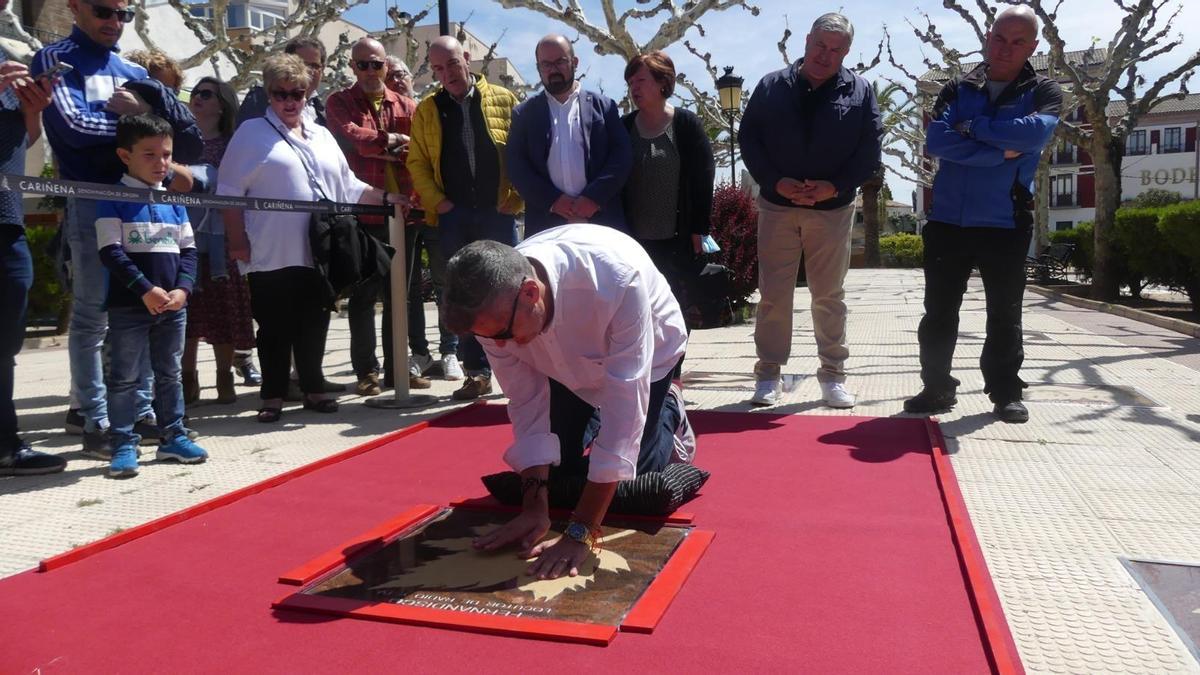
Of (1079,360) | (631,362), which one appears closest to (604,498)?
(631,362)

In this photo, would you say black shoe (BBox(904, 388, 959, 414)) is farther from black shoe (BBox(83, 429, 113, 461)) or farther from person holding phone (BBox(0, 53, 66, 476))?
person holding phone (BBox(0, 53, 66, 476))

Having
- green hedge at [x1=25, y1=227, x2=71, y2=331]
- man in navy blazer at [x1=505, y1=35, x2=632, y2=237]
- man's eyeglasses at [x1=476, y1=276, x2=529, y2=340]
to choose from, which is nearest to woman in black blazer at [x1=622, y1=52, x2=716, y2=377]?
man in navy blazer at [x1=505, y1=35, x2=632, y2=237]

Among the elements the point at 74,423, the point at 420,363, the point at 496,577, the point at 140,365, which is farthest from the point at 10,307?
the point at 420,363

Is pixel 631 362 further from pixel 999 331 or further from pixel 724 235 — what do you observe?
pixel 724 235

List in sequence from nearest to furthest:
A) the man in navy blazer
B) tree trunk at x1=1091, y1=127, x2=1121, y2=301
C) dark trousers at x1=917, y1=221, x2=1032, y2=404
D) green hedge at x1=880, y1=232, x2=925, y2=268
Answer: dark trousers at x1=917, y1=221, x2=1032, y2=404
the man in navy blazer
tree trunk at x1=1091, y1=127, x2=1121, y2=301
green hedge at x1=880, y1=232, x2=925, y2=268

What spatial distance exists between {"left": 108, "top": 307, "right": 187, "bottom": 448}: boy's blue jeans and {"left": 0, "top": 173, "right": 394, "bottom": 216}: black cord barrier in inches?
18.2

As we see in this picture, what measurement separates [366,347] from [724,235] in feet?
18.8

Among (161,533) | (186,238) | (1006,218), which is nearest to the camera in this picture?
(161,533)

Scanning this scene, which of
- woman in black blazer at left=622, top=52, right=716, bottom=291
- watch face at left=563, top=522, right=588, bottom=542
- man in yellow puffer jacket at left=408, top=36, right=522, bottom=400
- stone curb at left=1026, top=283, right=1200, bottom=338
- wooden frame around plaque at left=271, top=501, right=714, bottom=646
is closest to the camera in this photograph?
wooden frame around plaque at left=271, top=501, right=714, bottom=646

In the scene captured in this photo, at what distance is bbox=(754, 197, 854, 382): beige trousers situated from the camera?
4969 mm

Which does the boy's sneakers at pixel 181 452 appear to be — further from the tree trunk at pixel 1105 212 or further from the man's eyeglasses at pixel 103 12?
the tree trunk at pixel 1105 212

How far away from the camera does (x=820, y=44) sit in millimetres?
4730

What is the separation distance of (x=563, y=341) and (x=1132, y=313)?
33.8 feet

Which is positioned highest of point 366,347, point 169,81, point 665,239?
point 169,81
